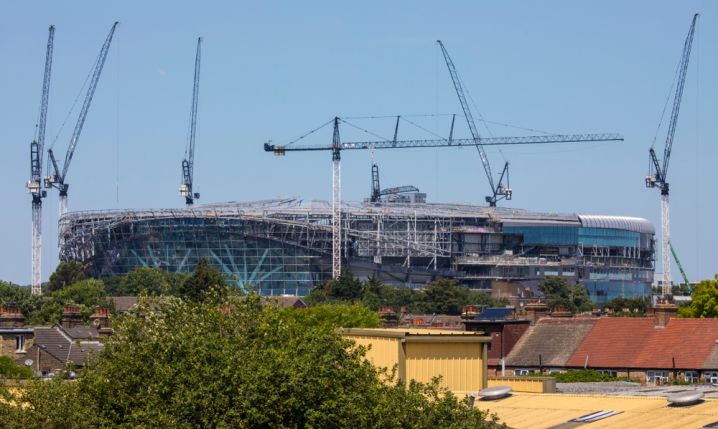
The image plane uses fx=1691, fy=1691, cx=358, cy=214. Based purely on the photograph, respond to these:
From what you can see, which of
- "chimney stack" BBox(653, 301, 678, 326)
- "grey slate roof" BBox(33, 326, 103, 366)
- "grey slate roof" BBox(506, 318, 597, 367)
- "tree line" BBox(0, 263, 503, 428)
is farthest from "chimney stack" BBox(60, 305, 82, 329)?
"tree line" BBox(0, 263, 503, 428)

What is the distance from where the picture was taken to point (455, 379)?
53.6 meters

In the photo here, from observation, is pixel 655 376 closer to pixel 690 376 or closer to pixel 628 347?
pixel 690 376

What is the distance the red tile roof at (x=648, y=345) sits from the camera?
77.9 metres

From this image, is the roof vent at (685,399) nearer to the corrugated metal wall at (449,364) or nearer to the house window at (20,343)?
the corrugated metal wall at (449,364)

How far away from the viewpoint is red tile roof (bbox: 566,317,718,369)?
77875mm

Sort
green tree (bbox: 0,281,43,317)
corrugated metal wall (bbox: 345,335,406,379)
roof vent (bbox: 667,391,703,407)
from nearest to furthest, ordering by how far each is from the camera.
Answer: roof vent (bbox: 667,391,703,407) < corrugated metal wall (bbox: 345,335,406,379) < green tree (bbox: 0,281,43,317)

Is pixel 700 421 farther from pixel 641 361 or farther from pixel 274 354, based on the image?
pixel 641 361

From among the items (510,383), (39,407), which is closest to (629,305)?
(510,383)

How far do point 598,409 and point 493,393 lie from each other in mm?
4519

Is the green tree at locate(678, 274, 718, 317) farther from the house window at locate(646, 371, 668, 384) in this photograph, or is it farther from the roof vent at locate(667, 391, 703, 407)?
the roof vent at locate(667, 391, 703, 407)

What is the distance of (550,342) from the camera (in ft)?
280

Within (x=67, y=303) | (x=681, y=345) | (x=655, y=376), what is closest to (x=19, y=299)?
(x=67, y=303)

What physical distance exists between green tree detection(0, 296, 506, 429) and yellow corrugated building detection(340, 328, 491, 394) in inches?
206

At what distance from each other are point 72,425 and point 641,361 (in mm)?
39214
